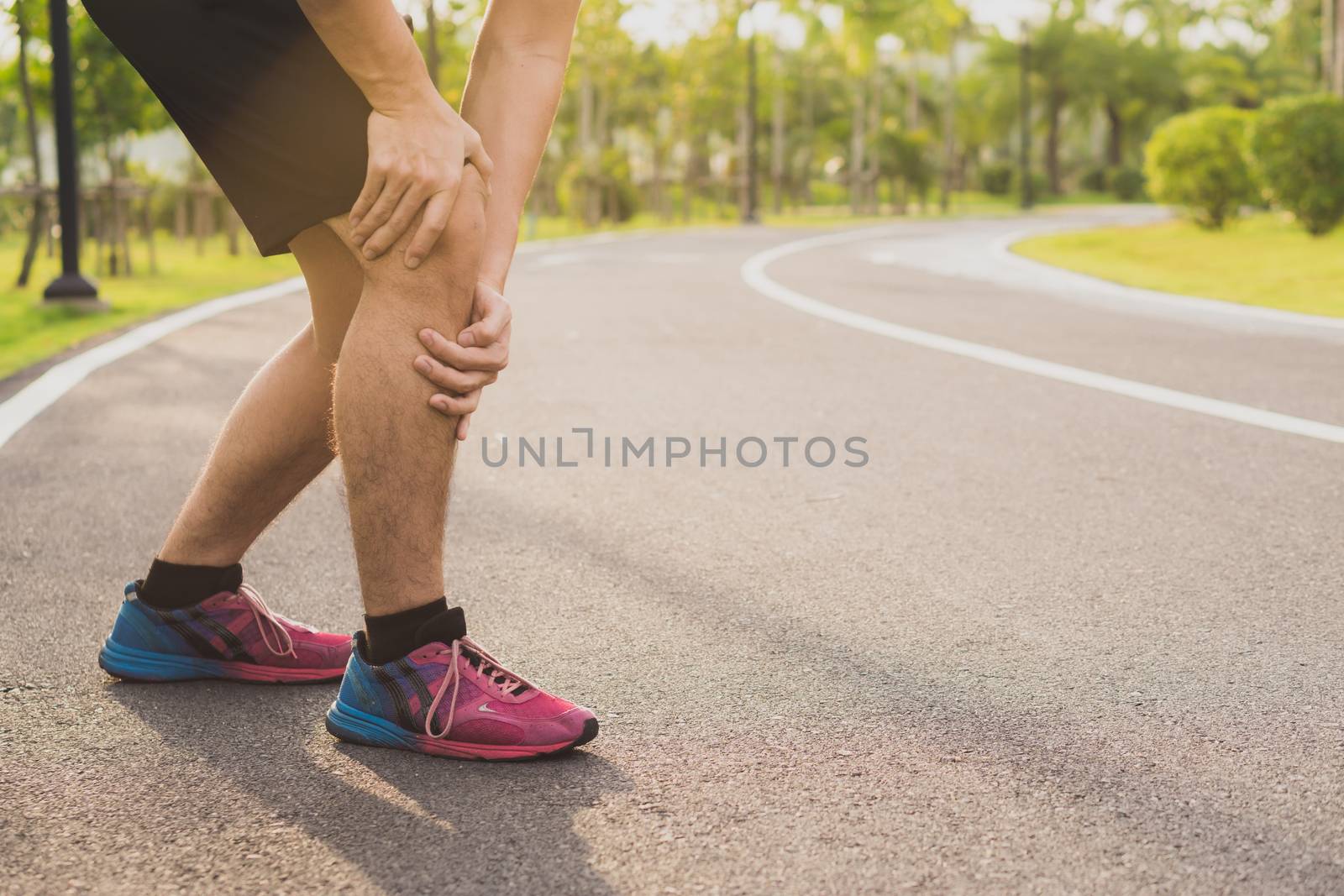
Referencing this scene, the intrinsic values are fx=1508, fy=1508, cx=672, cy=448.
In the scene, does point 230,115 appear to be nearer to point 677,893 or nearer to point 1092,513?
point 677,893

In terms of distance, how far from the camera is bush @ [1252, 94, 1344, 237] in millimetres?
17828

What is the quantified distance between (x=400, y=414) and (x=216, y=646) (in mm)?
685

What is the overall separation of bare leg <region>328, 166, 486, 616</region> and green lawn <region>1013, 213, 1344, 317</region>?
8262 millimetres

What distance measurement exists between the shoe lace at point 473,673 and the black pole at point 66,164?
8601 millimetres

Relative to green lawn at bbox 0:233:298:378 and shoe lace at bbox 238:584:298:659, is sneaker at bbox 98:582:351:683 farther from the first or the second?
green lawn at bbox 0:233:298:378

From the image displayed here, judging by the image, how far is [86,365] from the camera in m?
7.19

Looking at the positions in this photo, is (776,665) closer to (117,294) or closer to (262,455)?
(262,455)

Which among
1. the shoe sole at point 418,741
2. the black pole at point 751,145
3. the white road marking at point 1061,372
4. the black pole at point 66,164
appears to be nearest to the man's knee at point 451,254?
the shoe sole at point 418,741

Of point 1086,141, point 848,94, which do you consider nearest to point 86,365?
point 848,94

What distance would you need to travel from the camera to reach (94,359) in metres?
7.47

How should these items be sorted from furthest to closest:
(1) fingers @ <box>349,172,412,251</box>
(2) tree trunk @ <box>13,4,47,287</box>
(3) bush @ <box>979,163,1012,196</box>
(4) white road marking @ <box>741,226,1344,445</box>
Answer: (3) bush @ <box>979,163,1012,196</box>
(2) tree trunk @ <box>13,4,47,287</box>
(4) white road marking @ <box>741,226,1344,445</box>
(1) fingers @ <box>349,172,412,251</box>

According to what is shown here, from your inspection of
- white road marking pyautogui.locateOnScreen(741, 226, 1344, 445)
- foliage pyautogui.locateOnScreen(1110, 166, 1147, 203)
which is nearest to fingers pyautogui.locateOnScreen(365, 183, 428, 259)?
white road marking pyautogui.locateOnScreen(741, 226, 1344, 445)

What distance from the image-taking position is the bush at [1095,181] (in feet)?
221

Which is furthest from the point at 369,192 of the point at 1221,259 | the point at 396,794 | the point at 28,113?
the point at 1221,259
